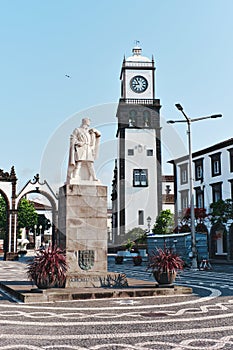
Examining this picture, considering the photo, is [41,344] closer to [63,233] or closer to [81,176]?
[63,233]

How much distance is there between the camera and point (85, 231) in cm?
1453

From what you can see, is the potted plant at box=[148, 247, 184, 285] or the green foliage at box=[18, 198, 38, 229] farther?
the green foliage at box=[18, 198, 38, 229]

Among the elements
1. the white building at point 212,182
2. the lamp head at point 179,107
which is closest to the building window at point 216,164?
the white building at point 212,182

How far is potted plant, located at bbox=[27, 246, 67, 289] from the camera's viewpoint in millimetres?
12250

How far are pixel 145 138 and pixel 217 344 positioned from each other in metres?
56.9

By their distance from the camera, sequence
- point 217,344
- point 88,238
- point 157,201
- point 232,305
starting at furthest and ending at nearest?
point 157,201 → point 88,238 → point 232,305 → point 217,344

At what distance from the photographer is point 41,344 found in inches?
277

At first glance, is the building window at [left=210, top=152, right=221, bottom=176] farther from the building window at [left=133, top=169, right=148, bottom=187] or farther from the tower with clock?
the building window at [left=133, top=169, right=148, bottom=187]

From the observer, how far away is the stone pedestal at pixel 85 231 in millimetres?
14273

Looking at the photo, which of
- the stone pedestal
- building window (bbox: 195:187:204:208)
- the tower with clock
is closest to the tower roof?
the tower with clock

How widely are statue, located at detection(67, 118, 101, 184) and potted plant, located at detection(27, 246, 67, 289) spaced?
10.6 ft

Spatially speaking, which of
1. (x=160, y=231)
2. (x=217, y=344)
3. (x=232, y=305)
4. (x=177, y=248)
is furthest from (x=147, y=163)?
(x=217, y=344)

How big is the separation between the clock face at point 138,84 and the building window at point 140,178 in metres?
11.6

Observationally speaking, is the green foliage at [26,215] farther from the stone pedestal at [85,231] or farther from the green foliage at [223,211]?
the stone pedestal at [85,231]
